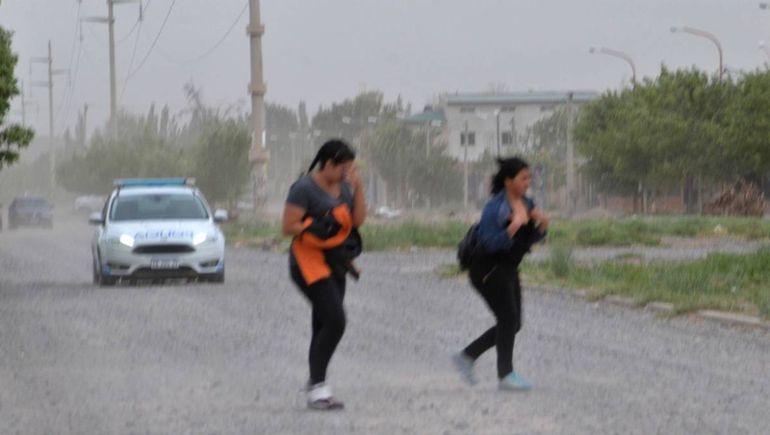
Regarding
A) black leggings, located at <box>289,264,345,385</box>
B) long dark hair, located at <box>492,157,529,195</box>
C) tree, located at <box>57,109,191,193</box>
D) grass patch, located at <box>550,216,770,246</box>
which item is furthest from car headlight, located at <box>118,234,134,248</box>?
tree, located at <box>57,109,191,193</box>

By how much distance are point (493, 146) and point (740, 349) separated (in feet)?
400

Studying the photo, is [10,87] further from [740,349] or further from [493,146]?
[493,146]

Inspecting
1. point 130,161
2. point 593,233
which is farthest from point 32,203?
point 593,233

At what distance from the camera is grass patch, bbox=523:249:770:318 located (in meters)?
19.8

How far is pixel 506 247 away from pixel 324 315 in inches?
57.5

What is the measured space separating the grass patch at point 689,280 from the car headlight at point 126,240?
596cm

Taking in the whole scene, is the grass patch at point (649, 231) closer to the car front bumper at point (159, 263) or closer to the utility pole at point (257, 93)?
the car front bumper at point (159, 263)

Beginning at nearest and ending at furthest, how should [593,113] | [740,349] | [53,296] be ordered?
[740,349] < [53,296] < [593,113]

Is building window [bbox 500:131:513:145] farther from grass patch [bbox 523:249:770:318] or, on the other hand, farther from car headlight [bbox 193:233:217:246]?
car headlight [bbox 193:233:217:246]

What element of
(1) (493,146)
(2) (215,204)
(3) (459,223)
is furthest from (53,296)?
(1) (493,146)

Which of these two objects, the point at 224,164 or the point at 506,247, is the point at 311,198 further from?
the point at 224,164

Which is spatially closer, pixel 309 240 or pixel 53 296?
pixel 309 240

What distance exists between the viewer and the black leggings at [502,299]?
40.4 feet

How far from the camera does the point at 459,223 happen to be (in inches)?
1934
